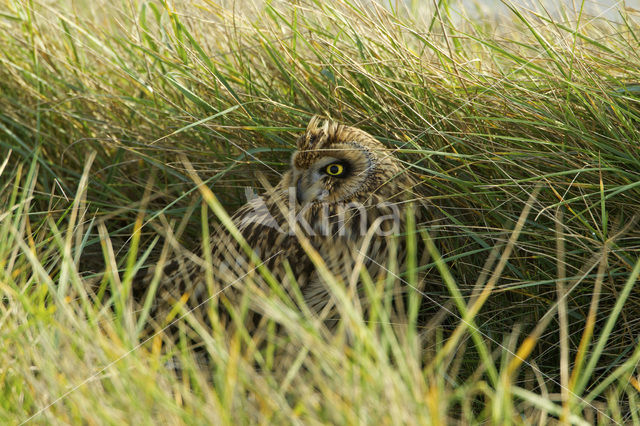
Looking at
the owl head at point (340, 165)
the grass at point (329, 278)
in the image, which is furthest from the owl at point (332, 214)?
the grass at point (329, 278)

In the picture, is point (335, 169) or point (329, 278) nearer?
point (329, 278)

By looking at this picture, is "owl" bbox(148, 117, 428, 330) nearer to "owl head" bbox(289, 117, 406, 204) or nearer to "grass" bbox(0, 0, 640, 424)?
"owl head" bbox(289, 117, 406, 204)

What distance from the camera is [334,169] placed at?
222 centimetres

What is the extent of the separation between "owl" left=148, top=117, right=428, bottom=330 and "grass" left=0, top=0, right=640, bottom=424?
0.12 meters

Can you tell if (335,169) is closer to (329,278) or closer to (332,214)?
(332,214)

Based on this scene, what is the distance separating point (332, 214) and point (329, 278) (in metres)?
0.97

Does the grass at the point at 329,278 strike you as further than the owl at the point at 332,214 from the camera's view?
No

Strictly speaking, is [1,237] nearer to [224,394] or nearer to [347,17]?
[224,394]

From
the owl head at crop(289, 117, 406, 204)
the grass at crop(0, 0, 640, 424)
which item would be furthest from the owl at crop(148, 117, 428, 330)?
the grass at crop(0, 0, 640, 424)

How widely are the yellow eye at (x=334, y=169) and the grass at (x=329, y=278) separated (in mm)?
217

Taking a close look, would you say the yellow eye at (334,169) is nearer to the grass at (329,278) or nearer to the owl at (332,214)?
the owl at (332,214)

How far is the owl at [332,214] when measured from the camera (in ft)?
7.20

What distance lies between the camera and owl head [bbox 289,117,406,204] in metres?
2.20

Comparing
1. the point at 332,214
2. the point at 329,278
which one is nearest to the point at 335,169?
the point at 332,214
